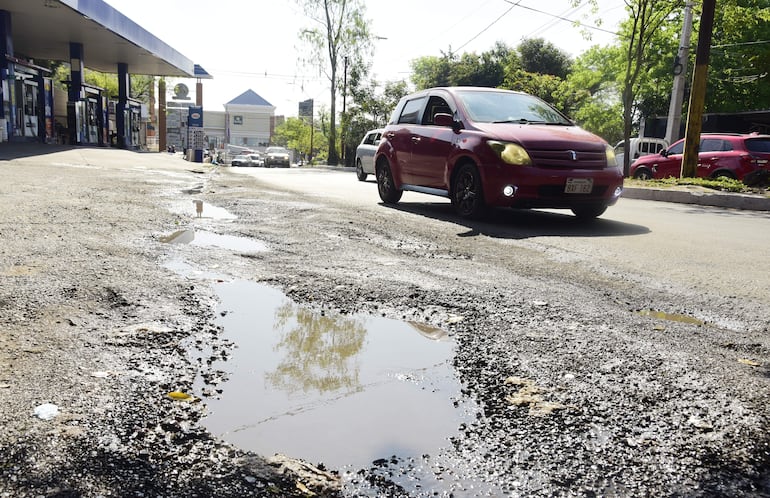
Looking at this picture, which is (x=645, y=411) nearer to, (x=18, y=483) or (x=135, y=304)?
(x=18, y=483)

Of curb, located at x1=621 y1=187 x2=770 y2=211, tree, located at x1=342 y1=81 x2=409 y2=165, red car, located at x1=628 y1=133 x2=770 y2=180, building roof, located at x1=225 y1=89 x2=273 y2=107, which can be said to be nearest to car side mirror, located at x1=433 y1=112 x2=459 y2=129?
curb, located at x1=621 y1=187 x2=770 y2=211

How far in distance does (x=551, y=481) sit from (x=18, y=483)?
1.30m

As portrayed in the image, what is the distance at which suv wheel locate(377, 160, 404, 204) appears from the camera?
9206 millimetres

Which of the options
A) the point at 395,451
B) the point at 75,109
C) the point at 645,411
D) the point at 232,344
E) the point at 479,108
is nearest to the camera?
the point at 395,451

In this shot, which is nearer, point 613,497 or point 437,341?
point 613,497

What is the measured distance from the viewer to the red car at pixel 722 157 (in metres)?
14.9

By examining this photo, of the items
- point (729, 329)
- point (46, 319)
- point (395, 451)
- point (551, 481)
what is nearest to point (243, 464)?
point (395, 451)

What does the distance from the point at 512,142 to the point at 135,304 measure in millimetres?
4657

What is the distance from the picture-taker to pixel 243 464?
1716mm

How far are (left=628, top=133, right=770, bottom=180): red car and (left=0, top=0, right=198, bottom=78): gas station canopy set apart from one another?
17.5 meters

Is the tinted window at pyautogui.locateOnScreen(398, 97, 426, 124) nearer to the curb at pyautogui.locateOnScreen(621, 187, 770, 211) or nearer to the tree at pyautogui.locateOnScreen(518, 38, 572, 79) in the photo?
the curb at pyautogui.locateOnScreen(621, 187, 770, 211)

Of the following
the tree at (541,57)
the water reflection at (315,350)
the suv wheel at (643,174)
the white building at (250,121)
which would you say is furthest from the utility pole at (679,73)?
the white building at (250,121)

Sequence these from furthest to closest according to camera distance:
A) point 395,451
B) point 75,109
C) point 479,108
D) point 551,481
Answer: point 75,109 < point 479,108 < point 395,451 < point 551,481

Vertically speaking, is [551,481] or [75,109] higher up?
[75,109]
